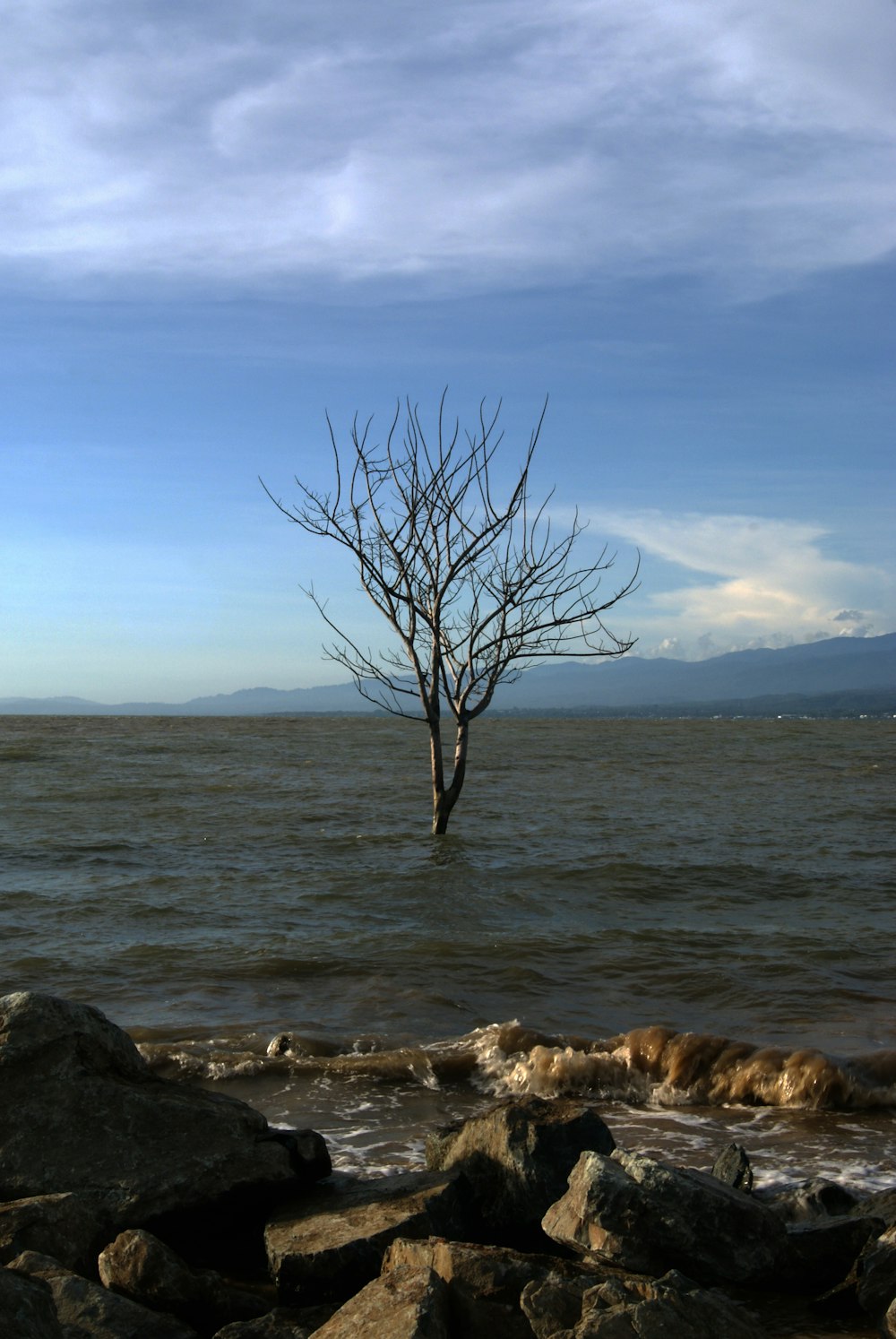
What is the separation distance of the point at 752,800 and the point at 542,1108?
1979cm

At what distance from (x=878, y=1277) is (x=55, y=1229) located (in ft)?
9.66

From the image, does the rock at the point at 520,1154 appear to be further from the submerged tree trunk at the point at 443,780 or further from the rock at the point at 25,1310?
the submerged tree trunk at the point at 443,780

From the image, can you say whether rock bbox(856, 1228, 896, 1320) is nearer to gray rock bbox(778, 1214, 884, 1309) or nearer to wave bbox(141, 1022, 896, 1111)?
gray rock bbox(778, 1214, 884, 1309)

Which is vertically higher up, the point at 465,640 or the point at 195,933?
the point at 465,640

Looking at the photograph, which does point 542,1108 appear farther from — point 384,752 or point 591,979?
point 384,752

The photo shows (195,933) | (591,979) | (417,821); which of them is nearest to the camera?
(591,979)

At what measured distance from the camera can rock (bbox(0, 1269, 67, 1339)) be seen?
3127mm

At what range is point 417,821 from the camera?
64.0 ft

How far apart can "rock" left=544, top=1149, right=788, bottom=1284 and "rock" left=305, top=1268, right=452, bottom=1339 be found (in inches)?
25.5

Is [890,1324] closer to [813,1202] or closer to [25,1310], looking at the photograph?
[813,1202]

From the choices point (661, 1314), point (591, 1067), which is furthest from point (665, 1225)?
point (591, 1067)

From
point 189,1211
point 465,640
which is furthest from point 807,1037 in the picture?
point 465,640

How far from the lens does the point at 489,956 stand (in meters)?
9.80

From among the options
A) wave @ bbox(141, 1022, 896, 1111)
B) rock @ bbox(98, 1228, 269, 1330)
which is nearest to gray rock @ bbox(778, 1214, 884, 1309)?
rock @ bbox(98, 1228, 269, 1330)
